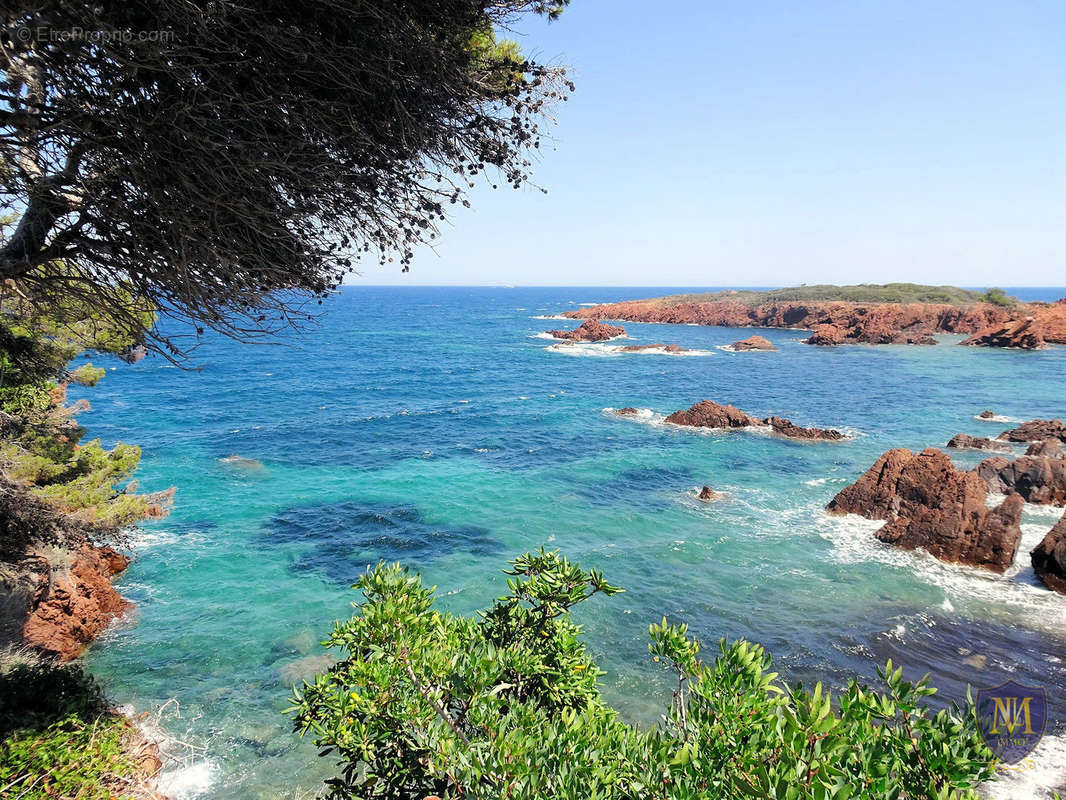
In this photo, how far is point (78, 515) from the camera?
1210cm

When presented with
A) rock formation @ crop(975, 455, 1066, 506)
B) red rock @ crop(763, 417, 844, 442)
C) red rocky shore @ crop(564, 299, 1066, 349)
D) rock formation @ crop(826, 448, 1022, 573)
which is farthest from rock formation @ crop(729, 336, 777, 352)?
rock formation @ crop(826, 448, 1022, 573)

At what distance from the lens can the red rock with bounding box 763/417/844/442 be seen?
3450 centimetres

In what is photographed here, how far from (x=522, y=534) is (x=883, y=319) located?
9232cm

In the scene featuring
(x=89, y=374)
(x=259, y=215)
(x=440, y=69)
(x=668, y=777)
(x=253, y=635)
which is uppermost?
(x=440, y=69)

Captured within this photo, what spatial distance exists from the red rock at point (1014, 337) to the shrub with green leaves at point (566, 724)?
9340cm

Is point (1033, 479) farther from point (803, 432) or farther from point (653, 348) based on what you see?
point (653, 348)

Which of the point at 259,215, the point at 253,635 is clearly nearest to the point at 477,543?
the point at 253,635

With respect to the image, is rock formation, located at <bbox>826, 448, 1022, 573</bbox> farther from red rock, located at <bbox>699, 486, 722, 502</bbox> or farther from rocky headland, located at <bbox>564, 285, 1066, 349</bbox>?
rocky headland, located at <bbox>564, 285, 1066, 349</bbox>

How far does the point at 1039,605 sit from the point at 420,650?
62.8 ft

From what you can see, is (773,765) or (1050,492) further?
(1050,492)

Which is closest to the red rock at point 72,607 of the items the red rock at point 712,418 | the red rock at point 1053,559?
the red rock at point 1053,559

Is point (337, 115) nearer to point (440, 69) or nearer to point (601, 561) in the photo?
point (440, 69)

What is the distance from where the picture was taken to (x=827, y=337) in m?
83.6

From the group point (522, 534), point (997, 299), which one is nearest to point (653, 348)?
point (522, 534)
